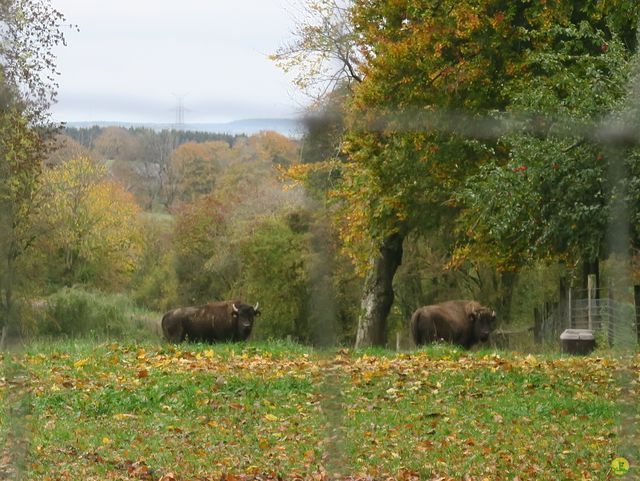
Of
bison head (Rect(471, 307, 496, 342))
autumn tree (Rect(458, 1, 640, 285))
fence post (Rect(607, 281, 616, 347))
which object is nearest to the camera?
autumn tree (Rect(458, 1, 640, 285))

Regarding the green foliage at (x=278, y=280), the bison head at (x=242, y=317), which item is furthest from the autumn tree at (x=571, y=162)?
the green foliage at (x=278, y=280)

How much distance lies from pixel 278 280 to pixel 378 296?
303 inches

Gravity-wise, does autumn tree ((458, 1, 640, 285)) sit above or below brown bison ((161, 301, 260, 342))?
above

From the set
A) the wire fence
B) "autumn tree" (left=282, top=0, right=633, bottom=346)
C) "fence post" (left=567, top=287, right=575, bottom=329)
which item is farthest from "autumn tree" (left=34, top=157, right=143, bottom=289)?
the wire fence

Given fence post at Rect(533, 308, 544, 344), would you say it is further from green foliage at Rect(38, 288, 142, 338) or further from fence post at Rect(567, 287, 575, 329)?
green foliage at Rect(38, 288, 142, 338)

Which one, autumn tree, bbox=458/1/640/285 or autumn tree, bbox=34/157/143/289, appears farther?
autumn tree, bbox=34/157/143/289

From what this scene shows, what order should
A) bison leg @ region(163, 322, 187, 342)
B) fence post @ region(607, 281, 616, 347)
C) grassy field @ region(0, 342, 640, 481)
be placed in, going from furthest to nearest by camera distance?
1. bison leg @ region(163, 322, 187, 342)
2. fence post @ region(607, 281, 616, 347)
3. grassy field @ region(0, 342, 640, 481)

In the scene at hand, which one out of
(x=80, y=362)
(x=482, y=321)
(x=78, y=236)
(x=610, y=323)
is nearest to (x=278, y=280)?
(x=78, y=236)

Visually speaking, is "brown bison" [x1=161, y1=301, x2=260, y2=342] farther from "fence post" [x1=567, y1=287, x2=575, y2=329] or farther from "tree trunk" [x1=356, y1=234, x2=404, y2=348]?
"fence post" [x1=567, y1=287, x2=575, y2=329]

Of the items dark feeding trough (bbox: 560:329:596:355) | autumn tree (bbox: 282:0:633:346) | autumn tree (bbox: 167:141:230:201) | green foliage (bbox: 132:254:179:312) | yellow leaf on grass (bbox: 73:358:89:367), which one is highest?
autumn tree (bbox: 282:0:633:346)

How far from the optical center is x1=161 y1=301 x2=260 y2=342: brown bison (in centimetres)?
2422

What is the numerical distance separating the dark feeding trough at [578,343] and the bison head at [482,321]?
4634 millimetres

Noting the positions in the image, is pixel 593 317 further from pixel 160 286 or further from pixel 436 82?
pixel 160 286

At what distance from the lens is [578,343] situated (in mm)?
18578
